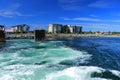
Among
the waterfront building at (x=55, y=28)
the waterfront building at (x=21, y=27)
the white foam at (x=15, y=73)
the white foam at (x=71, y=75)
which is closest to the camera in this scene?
the white foam at (x=71, y=75)

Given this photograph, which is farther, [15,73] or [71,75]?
[15,73]

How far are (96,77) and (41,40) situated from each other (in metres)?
57.8

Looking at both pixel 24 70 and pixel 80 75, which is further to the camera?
pixel 24 70

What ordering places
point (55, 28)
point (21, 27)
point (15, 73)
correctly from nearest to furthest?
point (15, 73)
point (21, 27)
point (55, 28)

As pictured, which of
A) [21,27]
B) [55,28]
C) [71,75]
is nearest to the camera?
[71,75]

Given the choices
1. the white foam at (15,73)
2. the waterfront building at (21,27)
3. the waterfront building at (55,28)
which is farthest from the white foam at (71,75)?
the waterfront building at (55,28)

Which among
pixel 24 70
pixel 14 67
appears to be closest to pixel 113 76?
pixel 24 70

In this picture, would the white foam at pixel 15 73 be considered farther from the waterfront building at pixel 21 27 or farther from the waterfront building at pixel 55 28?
the waterfront building at pixel 55 28

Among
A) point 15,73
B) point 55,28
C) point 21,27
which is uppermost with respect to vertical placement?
point 21,27

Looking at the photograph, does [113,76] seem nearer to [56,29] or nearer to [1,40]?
[1,40]

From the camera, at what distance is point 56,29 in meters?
192

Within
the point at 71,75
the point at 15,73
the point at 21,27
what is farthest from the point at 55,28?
the point at 71,75

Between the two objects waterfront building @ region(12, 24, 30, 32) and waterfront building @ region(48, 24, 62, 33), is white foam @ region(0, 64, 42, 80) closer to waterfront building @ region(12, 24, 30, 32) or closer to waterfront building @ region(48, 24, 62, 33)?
waterfront building @ region(12, 24, 30, 32)

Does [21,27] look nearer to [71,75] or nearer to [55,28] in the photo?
[55,28]
